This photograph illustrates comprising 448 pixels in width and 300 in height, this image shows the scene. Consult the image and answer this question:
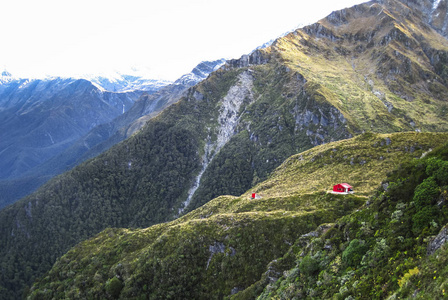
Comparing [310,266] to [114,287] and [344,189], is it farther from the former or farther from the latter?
[114,287]

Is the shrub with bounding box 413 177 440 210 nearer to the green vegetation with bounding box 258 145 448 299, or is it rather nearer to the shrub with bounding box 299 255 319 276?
the green vegetation with bounding box 258 145 448 299

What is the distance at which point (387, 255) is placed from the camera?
26562 mm

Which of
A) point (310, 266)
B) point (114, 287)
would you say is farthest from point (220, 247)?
point (310, 266)

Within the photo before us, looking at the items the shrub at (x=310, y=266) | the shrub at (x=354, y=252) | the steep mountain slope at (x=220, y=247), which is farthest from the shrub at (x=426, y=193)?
the steep mountain slope at (x=220, y=247)

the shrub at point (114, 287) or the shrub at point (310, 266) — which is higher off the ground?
the shrub at point (310, 266)

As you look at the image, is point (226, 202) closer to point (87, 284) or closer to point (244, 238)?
point (244, 238)

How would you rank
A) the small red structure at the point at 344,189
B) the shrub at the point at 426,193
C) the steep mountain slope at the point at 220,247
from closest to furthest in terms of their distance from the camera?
the shrub at the point at 426,193 < the steep mountain slope at the point at 220,247 < the small red structure at the point at 344,189

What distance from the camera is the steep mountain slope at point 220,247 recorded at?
2426 inches

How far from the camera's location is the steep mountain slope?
6162 cm

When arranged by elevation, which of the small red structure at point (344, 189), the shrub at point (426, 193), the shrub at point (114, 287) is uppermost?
the shrub at point (426, 193)

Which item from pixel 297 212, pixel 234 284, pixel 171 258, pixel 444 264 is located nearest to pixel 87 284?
pixel 171 258

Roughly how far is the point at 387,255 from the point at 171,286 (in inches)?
2196

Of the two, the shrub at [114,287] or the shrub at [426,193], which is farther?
the shrub at [114,287]

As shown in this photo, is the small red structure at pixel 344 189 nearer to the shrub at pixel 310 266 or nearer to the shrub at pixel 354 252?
the shrub at pixel 310 266
